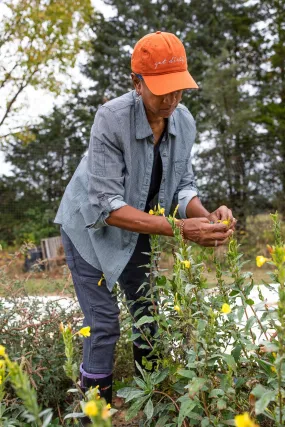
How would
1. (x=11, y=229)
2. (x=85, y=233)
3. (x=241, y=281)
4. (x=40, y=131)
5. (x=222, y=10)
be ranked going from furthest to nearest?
(x=222, y=10)
(x=40, y=131)
(x=11, y=229)
(x=85, y=233)
(x=241, y=281)

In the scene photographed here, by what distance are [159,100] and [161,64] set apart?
0.12 metres

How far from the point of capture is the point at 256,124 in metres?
11.8

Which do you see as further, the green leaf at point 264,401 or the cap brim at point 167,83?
the cap brim at point 167,83

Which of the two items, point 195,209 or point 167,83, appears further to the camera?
point 195,209

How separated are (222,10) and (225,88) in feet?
15.4

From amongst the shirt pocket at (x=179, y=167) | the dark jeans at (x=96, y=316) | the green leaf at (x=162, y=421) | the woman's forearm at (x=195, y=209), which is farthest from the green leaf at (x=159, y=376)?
the shirt pocket at (x=179, y=167)

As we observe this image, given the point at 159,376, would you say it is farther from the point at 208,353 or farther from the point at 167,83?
the point at 167,83

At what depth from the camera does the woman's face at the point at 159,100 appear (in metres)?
1.88

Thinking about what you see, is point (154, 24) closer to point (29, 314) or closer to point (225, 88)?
point (225, 88)

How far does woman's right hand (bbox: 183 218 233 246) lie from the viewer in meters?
1.72

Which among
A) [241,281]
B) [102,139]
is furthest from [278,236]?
[102,139]

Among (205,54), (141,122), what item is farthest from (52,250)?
(141,122)

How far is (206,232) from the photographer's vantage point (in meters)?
1.73

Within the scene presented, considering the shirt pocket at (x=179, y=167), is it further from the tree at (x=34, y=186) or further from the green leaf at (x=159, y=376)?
the tree at (x=34, y=186)
